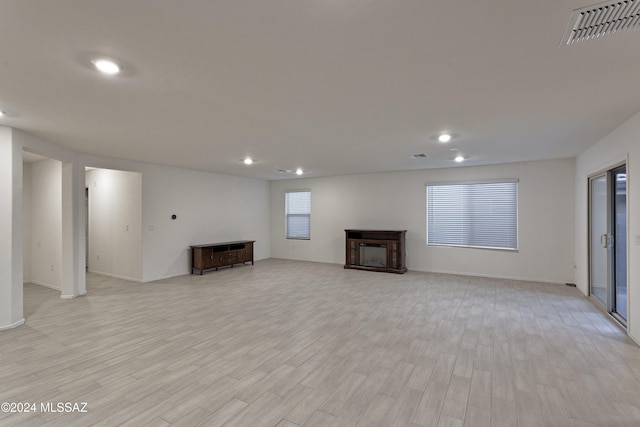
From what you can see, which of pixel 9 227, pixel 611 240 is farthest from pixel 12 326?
pixel 611 240

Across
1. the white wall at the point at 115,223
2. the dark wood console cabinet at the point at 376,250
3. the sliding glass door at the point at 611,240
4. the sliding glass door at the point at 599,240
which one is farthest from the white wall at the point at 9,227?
the sliding glass door at the point at 599,240

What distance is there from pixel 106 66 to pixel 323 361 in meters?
2.95

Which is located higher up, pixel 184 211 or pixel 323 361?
pixel 184 211

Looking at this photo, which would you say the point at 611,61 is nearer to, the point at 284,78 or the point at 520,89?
the point at 520,89

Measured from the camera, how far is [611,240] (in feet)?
13.2

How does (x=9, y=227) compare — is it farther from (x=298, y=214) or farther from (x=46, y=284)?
(x=298, y=214)

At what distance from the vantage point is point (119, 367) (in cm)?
271

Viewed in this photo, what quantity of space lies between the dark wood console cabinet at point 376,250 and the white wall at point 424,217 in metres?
0.40

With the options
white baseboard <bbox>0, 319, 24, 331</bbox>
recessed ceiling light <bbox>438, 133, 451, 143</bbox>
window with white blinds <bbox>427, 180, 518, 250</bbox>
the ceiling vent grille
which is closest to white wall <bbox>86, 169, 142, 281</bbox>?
white baseboard <bbox>0, 319, 24, 331</bbox>

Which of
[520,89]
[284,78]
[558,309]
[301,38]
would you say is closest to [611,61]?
[520,89]

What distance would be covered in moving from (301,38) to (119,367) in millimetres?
3095

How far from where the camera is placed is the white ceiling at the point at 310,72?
5.20 ft

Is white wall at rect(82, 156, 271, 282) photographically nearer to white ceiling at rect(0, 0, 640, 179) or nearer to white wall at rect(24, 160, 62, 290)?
white wall at rect(24, 160, 62, 290)

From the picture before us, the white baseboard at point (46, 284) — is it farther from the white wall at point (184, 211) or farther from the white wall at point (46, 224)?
the white wall at point (184, 211)
